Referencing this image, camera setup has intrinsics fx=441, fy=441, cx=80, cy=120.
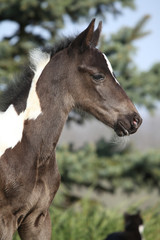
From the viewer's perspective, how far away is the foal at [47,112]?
10.3 feet

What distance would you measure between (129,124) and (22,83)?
0.88 meters

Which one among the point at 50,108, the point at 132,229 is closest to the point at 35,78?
the point at 50,108

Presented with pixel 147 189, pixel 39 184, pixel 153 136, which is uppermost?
pixel 39 184

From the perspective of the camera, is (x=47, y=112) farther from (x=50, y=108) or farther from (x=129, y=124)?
(x=129, y=124)

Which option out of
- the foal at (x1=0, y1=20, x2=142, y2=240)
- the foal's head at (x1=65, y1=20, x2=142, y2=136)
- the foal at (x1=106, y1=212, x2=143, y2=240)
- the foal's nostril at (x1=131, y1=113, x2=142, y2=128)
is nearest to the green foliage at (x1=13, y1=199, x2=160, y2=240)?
the foal at (x1=106, y1=212, x2=143, y2=240)

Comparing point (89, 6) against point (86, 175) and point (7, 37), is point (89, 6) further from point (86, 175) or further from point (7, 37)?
point (86, 175)

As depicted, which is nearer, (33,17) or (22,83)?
(22,83)

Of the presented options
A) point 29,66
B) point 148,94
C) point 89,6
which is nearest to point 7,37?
point 89,6

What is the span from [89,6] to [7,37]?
1.95 m

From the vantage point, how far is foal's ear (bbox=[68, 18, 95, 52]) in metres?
3.24

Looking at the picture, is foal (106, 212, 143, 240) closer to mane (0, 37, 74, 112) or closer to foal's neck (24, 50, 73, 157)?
foal's neck (24, 50, 73, 157)

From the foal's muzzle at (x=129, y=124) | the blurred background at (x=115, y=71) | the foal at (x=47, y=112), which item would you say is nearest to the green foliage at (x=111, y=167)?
the blurred background at (x=115, y=71)

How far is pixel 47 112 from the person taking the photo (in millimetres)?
3260

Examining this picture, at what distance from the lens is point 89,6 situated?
31.1 ft
